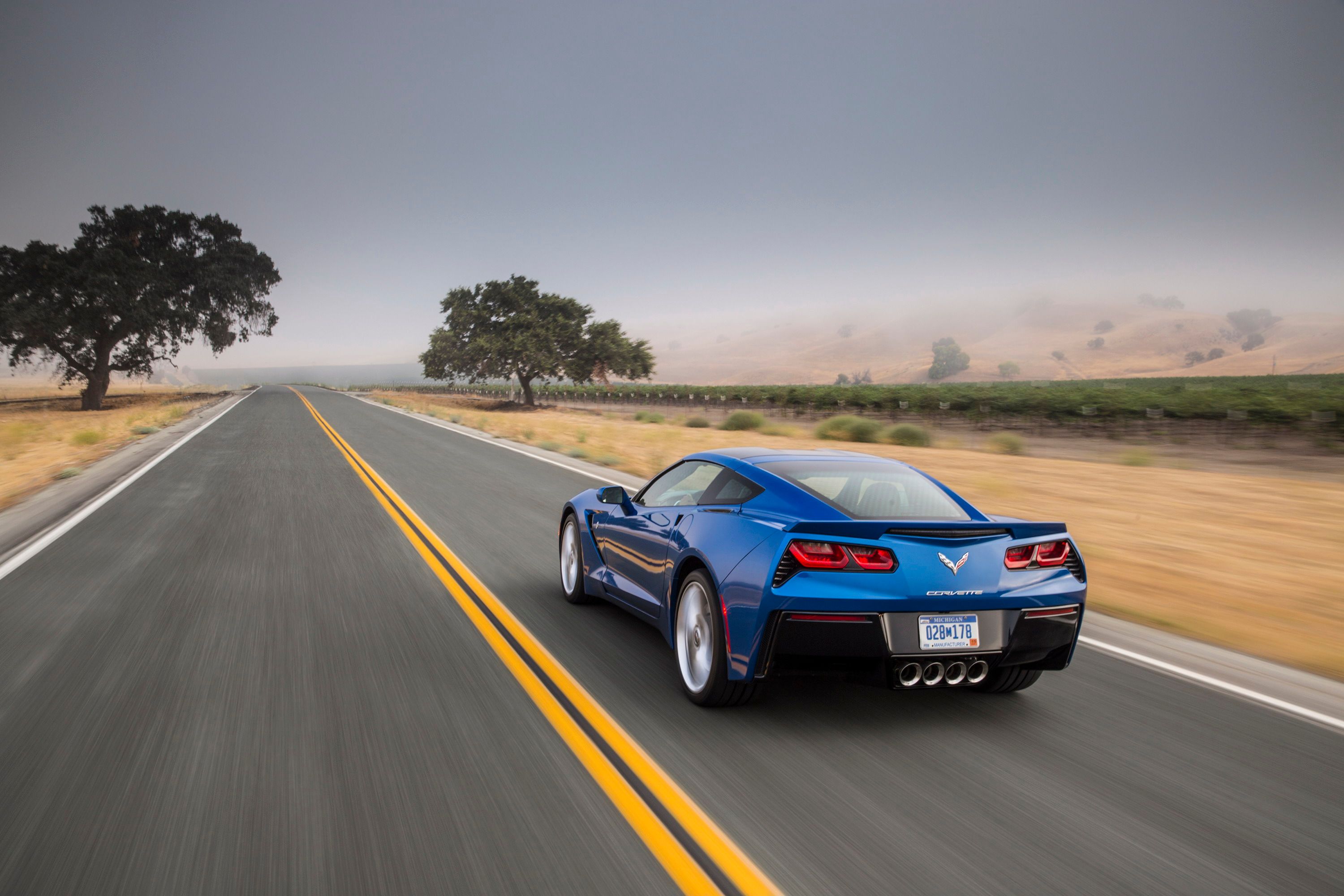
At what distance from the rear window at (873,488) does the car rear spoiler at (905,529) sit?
43 centimetres

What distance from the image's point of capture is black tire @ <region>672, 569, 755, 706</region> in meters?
4.14

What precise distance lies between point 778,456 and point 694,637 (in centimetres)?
124

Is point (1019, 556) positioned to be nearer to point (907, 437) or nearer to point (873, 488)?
point (873, 488)

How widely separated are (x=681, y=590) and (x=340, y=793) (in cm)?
198

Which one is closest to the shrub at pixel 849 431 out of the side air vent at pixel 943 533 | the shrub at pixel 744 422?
the shrub at pixel 744 422

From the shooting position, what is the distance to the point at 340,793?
3283mm

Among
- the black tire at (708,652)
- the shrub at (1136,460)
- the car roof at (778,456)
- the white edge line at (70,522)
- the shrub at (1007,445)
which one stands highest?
the car roof at (778,456)

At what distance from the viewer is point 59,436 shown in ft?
82.6

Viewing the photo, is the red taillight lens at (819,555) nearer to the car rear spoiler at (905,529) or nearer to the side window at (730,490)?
the car rear spoiler at (905,529)

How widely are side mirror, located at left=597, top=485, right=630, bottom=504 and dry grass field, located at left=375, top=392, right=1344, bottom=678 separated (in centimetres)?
399

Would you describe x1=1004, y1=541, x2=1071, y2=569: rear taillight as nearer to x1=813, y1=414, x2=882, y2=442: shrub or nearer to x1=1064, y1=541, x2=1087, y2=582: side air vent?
x1=1064, y1=541, x2=1087, y2=582: side air vent

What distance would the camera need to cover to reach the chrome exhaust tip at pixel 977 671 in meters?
3.96

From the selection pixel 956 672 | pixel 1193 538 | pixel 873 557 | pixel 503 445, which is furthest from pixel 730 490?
pixel 503 445

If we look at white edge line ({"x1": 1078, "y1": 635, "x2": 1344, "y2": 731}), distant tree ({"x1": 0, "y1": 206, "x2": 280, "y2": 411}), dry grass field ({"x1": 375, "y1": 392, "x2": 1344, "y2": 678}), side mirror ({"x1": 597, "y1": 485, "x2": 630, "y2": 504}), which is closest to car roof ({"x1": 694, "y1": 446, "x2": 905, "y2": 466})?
side mirror ({"x1": 597, "y1": 485, "x2": 630, "y2": 504})
